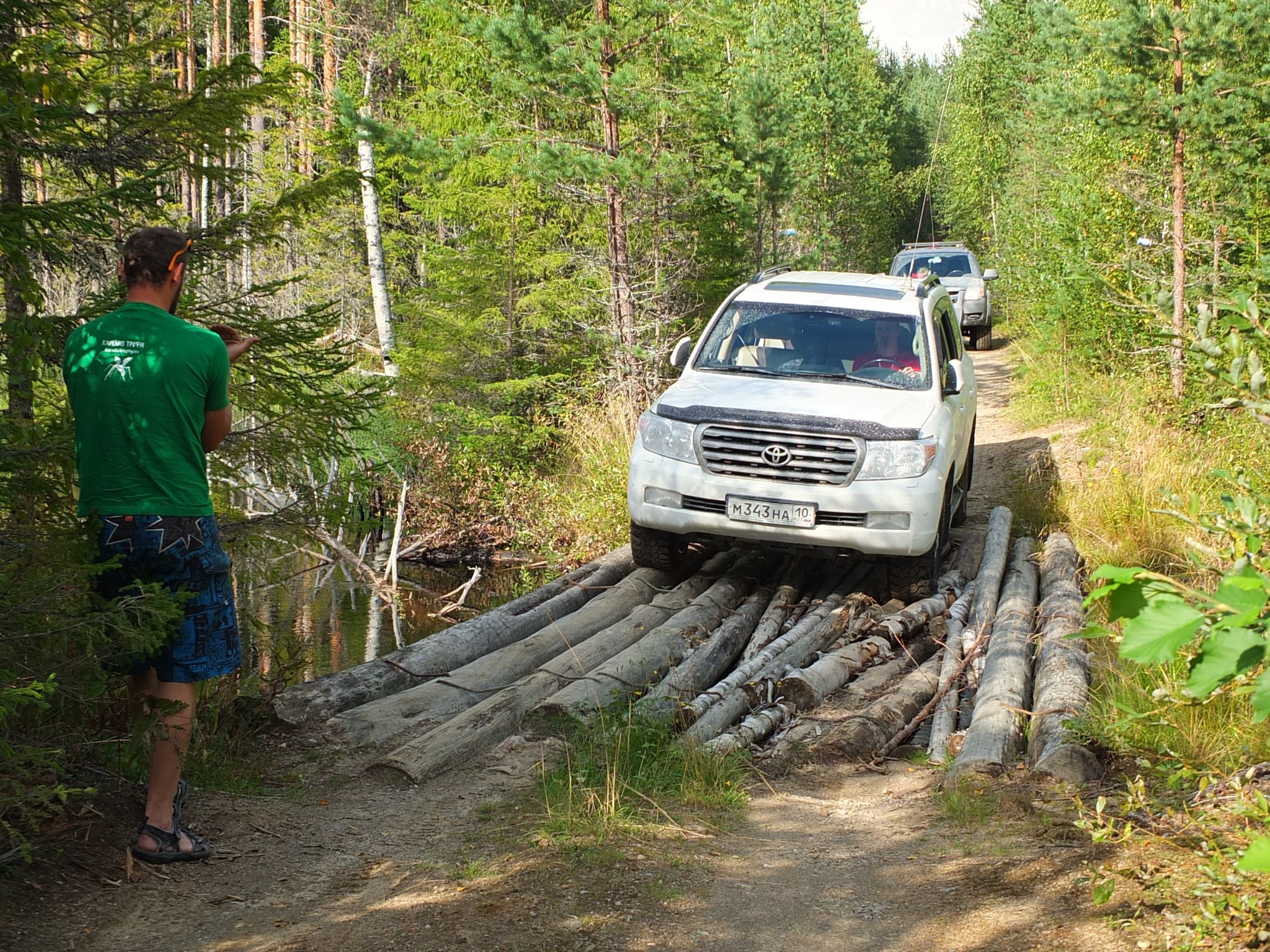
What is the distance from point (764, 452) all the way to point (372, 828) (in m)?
4.02

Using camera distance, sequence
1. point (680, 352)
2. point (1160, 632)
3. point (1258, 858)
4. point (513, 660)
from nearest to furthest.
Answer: point (1160, 632)
point (1258, 858)
point (513, 660)
point (680, 352)

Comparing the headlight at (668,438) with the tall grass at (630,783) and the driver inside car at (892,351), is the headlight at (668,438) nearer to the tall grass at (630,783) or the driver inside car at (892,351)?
the driver inside car at (892,351)

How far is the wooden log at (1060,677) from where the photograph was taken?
5.09m

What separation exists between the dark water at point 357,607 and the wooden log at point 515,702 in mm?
2171

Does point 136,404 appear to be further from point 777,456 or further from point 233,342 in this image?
point 777,456

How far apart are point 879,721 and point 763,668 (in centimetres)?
101

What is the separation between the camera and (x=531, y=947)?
12.5 feet

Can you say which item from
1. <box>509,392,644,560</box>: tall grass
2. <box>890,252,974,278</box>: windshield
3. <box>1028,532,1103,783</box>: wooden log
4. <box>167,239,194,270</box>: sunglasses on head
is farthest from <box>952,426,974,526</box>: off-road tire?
<box>890,252,974,278</box>: windshield

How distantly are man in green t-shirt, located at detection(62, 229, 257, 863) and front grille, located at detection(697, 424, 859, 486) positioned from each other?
432 centimetres

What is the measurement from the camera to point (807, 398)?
8.45 m

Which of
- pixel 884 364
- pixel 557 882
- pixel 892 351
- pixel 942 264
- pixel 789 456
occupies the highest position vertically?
pixel 942 264

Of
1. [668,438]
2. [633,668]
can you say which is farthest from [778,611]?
[633,668]

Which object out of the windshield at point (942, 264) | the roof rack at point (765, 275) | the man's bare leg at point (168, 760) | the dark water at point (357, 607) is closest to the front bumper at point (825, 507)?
the roof rack at point (765, 275)

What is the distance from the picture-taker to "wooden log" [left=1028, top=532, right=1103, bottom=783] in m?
5.09
